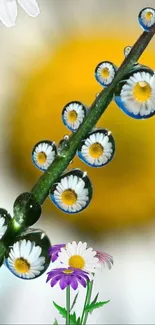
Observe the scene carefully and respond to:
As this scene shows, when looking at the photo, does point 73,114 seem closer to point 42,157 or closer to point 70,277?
point 42,157

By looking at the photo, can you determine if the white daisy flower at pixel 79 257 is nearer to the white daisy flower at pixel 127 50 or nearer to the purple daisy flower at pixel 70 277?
the purple daisy flower at pixel 70 277

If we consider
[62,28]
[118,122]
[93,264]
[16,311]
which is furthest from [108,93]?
[16,311]

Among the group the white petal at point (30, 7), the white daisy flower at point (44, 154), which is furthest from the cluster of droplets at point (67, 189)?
the white petal at point (30, 7)

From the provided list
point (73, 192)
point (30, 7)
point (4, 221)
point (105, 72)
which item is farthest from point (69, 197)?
point (30, 7)

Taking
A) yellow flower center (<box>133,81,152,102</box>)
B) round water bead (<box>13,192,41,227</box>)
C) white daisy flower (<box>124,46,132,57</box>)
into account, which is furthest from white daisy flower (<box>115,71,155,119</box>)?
round water bead (<box>13,192,41,227</box>)

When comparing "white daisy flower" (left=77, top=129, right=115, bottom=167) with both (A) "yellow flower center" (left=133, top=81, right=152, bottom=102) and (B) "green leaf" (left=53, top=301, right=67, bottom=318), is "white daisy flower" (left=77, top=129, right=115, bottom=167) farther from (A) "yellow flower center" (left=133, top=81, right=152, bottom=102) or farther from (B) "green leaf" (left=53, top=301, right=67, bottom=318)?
(B) "green leaf" (left=53, top=301, right=67, bottom=318)

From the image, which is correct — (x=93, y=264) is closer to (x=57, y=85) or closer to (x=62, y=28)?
(x=57, y=85)
